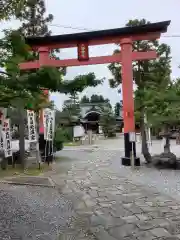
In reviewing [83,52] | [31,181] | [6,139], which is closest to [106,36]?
[83,52]

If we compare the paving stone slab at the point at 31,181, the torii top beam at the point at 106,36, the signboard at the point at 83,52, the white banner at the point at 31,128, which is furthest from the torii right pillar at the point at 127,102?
the paving stone slab at the point at 31,181

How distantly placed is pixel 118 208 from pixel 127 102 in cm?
655

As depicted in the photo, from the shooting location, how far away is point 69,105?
3953 centimetres

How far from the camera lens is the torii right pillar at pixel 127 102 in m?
12.3

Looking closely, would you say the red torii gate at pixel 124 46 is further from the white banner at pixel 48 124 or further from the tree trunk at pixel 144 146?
the white banner at pixel 48 124

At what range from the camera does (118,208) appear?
640 cm

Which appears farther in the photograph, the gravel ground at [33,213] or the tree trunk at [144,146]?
the tree trunk at [144,146]

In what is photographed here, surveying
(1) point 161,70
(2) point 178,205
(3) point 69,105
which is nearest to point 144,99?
(2) point 178,205

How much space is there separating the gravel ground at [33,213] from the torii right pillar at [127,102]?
4.76m

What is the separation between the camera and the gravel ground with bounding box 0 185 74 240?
5020 millimetres

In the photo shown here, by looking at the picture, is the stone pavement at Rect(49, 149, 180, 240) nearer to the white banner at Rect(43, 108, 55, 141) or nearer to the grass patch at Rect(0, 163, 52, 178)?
the grass patch at Rect(0, 163, 52, 178)

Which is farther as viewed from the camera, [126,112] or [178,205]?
[126,112]

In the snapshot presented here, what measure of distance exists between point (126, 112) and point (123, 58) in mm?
2228

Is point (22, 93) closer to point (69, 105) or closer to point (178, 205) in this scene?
point (178, 205)
